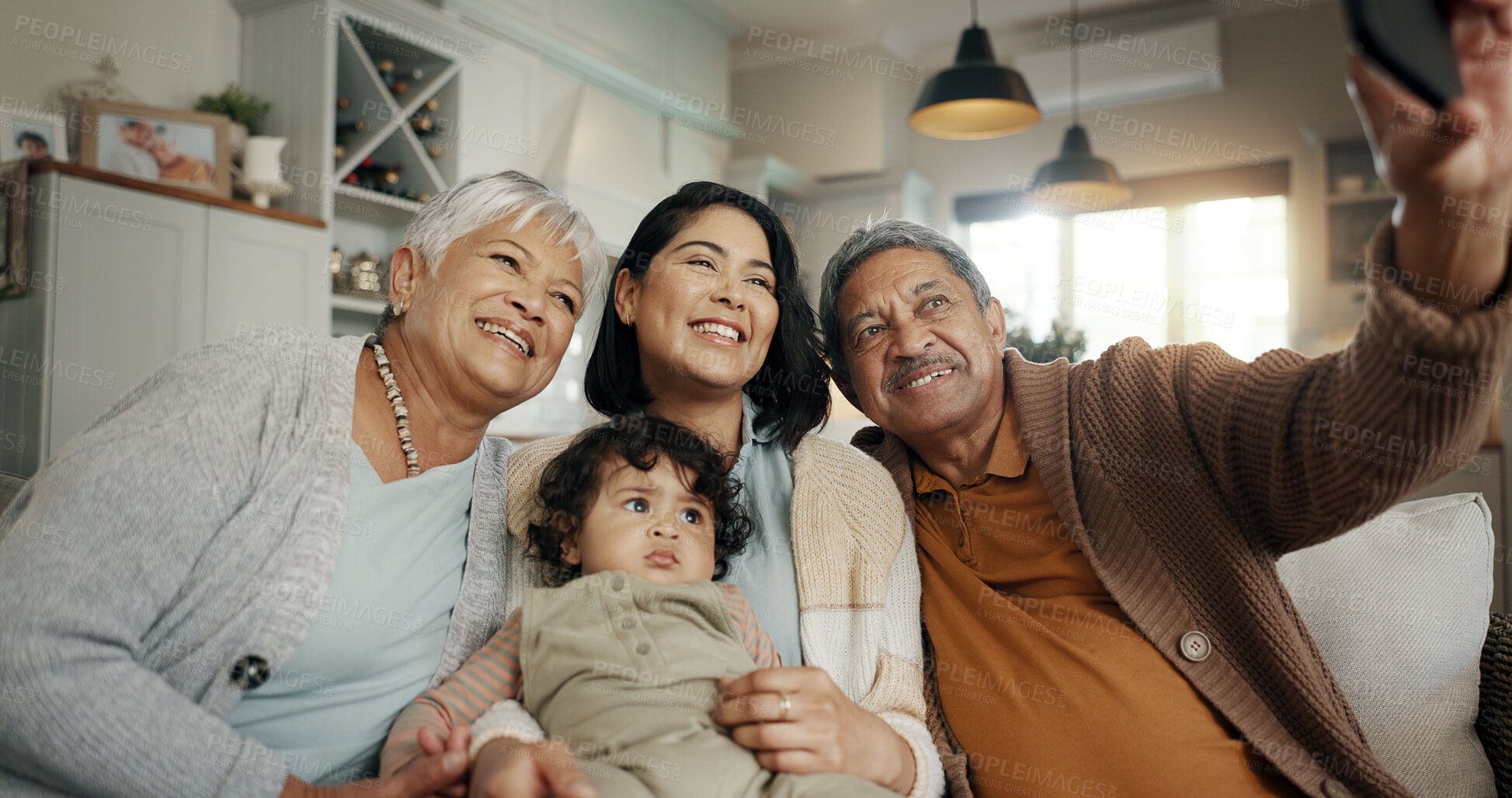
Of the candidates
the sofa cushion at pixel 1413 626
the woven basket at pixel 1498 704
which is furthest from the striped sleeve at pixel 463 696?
the woven basket at pixel 1498 704

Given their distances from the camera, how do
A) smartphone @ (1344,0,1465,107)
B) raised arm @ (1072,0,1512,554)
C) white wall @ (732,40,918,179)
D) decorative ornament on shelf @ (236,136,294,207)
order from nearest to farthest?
smartphone @ (1344,0,1465,107), raised arm @ (1072,0,1512,554), decorative ornament on shelf @ (236,136,294,207), white wall @ (732,40,918,179)

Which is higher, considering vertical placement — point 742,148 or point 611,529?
point 742,148

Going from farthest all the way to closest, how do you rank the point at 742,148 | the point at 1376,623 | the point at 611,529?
the point at 742,148 < the point at 1376,623 < the point at 611,529

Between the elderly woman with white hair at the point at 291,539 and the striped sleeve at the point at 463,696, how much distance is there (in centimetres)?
5

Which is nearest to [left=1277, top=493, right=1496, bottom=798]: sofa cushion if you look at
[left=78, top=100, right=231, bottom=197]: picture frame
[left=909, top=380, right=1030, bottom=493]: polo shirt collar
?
[left=909, top=380, right=1030, bottom=493]: polo shirt collar

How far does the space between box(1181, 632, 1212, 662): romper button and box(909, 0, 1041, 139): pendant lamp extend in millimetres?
2590

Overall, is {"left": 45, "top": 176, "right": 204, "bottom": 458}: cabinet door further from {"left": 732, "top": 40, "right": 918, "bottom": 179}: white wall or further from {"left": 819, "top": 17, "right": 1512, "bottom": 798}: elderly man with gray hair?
{"left": 732, "top": 40, "right": 918, "bottom": 179}: white wall

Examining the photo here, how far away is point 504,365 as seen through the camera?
1373mm

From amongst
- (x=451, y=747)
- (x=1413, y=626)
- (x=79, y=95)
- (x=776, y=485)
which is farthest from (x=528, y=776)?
(x=79, y=95)

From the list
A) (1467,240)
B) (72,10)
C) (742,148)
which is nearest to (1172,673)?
(1467,240)

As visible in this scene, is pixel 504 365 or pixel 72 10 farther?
pixel 72 10

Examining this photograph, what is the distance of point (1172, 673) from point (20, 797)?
1391mm

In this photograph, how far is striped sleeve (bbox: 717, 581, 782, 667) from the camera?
4.34ft

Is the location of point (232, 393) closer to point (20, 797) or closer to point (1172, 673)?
point (20, 797)
